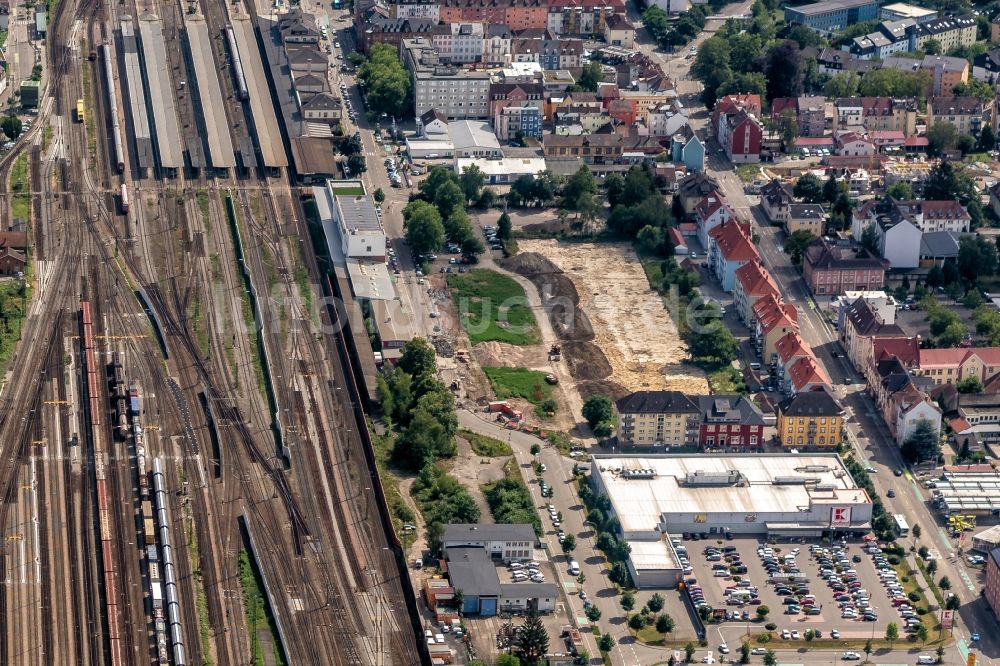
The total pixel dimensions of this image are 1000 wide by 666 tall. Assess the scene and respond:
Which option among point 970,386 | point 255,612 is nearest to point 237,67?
point 970,386

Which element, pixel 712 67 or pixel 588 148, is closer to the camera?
pixel 588 148

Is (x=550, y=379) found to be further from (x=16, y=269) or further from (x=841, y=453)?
(x=16, y=269)

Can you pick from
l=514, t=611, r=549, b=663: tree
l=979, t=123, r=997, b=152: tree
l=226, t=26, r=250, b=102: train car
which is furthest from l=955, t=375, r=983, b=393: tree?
l=226, t=26, r=250, b=102: train car

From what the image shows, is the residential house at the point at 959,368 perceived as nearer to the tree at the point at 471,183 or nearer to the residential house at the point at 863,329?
the residential house at the point at 863,329

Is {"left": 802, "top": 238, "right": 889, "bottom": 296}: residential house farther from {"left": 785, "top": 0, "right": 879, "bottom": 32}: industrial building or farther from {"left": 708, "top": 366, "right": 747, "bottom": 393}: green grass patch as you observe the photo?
{"left": 785, "top": 0, "right": 879, "bottom": 32}: industrial building

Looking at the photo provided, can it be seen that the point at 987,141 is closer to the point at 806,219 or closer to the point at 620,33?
the point at 806,219

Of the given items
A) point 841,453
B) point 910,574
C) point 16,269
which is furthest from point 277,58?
point 910,574
